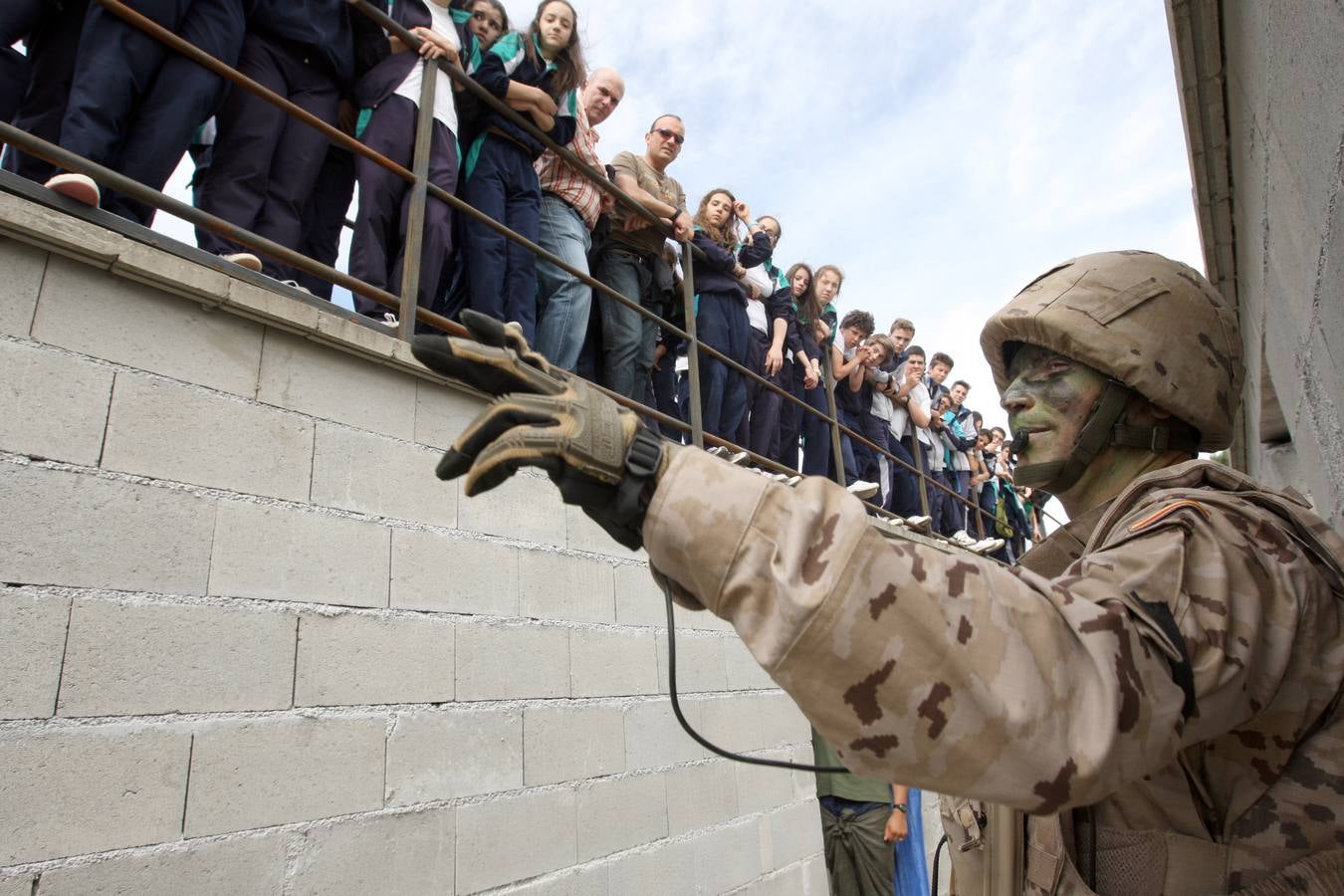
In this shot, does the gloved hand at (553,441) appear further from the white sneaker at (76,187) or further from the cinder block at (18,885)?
the white sneaker at (76,187)

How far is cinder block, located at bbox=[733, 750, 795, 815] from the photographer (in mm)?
3500

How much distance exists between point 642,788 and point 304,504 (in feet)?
5.12

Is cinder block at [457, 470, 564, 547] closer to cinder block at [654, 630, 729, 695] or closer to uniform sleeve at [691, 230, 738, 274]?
cinder block at [654, 630, 729, 695]

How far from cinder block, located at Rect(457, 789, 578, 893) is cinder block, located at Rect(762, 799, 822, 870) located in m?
1.38

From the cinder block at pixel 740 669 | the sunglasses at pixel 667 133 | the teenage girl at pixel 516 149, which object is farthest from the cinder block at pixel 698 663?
the sunglasses at pixel 667 133

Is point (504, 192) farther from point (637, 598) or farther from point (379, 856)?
point (379, 856)

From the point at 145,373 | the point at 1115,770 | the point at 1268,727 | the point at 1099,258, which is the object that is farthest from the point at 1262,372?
the point at 145,373

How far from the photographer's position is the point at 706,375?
4523 millimetres

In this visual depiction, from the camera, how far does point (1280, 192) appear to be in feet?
7.13

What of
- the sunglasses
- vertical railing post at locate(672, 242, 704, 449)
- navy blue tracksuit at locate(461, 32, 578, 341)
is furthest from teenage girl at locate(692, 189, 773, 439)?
navy blue tracksuit at locate(461, 32, 578, 341)

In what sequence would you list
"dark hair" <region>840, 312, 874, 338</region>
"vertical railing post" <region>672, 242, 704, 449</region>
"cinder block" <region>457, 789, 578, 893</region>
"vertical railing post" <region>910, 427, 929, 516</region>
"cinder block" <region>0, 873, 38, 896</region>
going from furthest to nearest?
"vertical railing post" <region>910, 427, 929, 516</region>
"dark hair" <region>840, 312, 874, 338</region>
"vertical railing post" <region>672, 242, 704, 449</region>
"cinder block" <region>457, 789, 578, 893</region>
"cinder block" <region>0, 873, 38, 896</region>

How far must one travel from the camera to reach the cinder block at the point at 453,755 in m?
2.16

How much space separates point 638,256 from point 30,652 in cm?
310

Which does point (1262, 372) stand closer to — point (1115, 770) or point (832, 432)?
point (832, 432)
